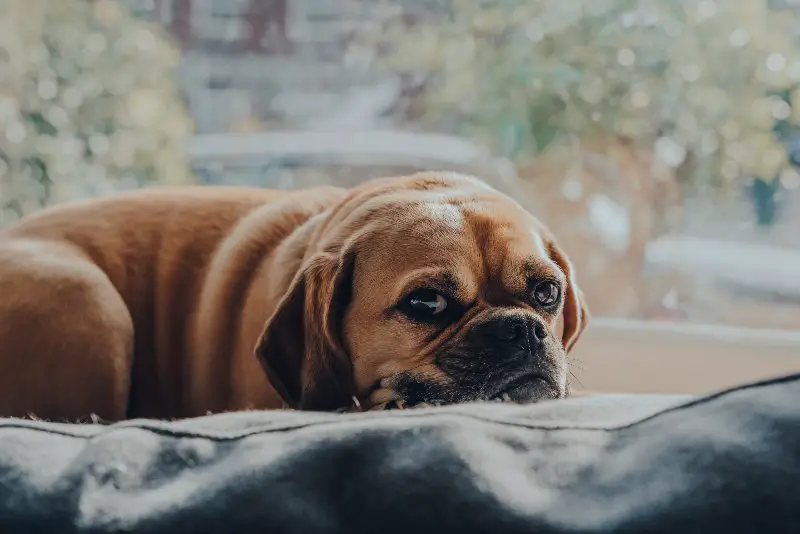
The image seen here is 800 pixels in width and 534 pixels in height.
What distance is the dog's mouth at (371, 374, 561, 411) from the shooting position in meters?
1.46

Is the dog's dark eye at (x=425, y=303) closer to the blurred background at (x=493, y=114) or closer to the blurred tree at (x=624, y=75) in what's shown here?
the blurred background at (x=493, y=114)

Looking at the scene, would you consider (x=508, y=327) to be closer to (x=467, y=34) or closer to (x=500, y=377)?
(x=500, y=377)

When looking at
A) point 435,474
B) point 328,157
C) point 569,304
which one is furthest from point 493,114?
point 435,474

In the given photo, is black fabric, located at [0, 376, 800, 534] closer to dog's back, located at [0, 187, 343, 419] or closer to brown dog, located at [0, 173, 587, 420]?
brown dog, located at [0, 173, 587, 420]

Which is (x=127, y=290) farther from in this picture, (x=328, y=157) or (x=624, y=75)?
(x=624, y=75)

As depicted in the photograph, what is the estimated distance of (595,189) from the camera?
109 inches

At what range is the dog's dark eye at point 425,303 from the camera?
1.58 m

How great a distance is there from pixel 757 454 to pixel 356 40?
2.37 m

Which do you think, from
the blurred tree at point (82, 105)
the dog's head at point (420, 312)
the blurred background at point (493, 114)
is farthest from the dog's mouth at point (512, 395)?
the blurred tree at point (82, 105)

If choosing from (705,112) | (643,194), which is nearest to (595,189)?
(643,194)

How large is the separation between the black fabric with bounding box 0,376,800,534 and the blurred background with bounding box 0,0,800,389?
1748 millimetres

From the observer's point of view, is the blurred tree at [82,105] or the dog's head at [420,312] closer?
the dog's head at [420,312]

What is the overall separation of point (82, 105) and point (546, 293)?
1.93 meters

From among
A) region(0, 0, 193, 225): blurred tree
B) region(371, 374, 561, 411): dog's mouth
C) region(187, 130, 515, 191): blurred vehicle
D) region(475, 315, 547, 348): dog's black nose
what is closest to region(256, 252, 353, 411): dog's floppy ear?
region(371, 374, 561, 411): dog's mouth
